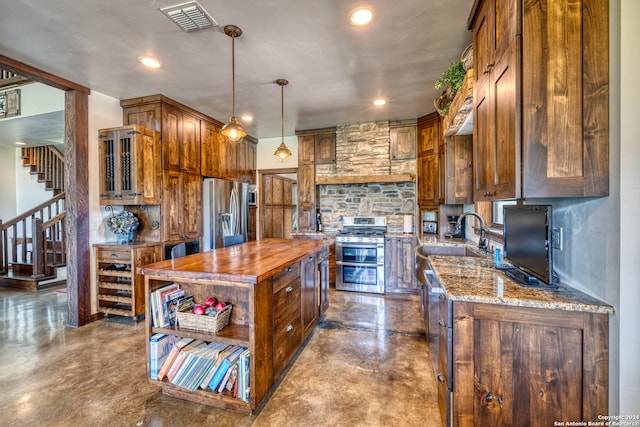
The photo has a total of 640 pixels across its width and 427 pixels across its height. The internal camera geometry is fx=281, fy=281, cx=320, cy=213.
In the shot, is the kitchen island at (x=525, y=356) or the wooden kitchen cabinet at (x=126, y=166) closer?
the kitchen island at (x=525, y=356)

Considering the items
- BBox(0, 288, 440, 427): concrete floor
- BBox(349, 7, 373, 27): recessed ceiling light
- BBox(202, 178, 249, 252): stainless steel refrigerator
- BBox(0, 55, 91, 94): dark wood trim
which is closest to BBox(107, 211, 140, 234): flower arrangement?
BBox(202, 178, 249, 252): stainless steel refrigerator

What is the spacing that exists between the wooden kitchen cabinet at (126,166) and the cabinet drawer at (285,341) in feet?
8.13

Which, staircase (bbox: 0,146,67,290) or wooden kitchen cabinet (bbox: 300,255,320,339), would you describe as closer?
wooden kitchen cabinet (bbox: 300,255,320,339)

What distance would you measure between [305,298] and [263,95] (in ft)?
8.46

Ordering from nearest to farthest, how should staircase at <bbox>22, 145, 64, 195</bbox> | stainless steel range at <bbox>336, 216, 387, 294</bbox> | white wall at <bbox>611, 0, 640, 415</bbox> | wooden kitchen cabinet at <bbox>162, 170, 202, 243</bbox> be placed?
white wall at <bbox>611, 0, 640, 415</bbox>, wooden kitchen cabinet at <bbox>162, 170, 202, 243</bbox>, stainless steel range at <bbox>336, 216, 387, 294</bbox>, staircase at <bbox>22, 145, 64, 195</bbox>

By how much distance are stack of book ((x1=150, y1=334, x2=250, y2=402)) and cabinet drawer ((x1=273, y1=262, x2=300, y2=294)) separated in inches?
18.4

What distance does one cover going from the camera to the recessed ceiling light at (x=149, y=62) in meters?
2.70

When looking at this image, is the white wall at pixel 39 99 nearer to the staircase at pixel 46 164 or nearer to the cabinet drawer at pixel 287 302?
the staircase at pixel 46 164

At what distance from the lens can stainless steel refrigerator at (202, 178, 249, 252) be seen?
4.27m

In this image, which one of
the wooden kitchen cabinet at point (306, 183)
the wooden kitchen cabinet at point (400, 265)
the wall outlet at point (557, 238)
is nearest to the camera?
the wall outlet at point (557, 238)

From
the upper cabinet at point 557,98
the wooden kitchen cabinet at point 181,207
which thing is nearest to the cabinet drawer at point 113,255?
the wooden kitchen cabinet at point 181,207

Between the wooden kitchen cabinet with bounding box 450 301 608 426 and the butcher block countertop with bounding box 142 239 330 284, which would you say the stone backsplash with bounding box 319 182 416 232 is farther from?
the wooden kitchen cabinet with bounding box 450 301 608 426

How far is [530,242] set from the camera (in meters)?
1.59

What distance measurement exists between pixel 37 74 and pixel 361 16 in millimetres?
3318
